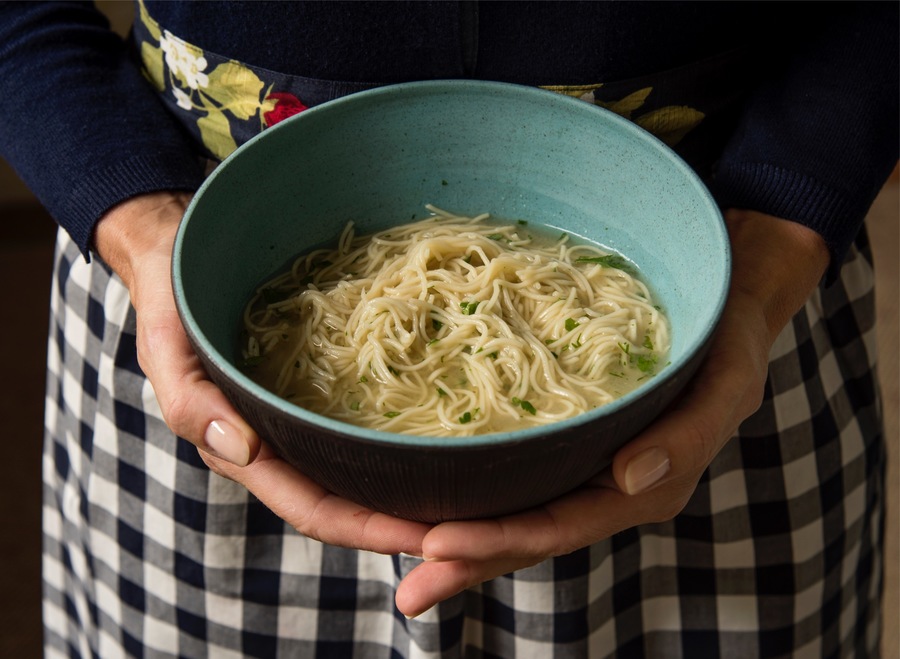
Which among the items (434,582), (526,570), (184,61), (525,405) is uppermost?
(184,61)

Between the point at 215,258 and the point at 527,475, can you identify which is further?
the point at 215,258

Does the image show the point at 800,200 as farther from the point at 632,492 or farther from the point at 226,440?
the point at 226,440

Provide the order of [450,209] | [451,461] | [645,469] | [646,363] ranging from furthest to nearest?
[450,209] < [646,363] < [645,469] < [451,461]

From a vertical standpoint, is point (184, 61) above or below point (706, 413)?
above

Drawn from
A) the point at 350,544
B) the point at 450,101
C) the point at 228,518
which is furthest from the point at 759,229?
the point at 228,518

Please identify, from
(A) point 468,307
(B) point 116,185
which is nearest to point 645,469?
(A) point 468,307

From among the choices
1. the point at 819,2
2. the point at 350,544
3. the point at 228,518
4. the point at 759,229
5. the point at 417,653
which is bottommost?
the point at 417,653

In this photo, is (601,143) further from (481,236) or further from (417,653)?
(417,653)
